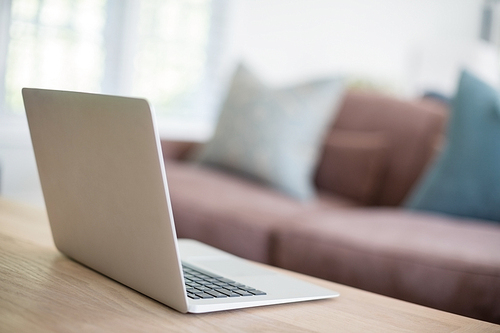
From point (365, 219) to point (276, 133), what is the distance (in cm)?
65

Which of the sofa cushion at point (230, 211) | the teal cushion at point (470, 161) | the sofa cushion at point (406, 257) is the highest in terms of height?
the teal cushion at point (470, 161)

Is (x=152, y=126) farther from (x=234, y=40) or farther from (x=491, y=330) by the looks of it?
(x=234, y=40)

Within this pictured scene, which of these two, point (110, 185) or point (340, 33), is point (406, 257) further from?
point (340, 33)

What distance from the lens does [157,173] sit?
2.02ft

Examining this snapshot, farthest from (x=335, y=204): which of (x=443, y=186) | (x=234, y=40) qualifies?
(x=234, y=40)

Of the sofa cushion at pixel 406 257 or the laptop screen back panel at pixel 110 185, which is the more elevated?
the laptop screen back panel at pixel 110 185

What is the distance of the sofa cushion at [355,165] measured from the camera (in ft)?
7.80

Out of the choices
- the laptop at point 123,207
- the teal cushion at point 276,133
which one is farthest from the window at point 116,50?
the laptop at point 123,207

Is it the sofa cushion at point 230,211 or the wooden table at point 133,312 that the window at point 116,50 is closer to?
the sofa cushion at point 230,211

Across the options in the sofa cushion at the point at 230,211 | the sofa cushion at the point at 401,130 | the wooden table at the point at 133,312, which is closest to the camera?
the wooden table at the point at 133,312

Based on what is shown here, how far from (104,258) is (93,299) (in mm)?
94

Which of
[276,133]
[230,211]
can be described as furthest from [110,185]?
[276,133]

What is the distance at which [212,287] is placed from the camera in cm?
75

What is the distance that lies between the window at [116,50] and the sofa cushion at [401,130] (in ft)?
5.75
